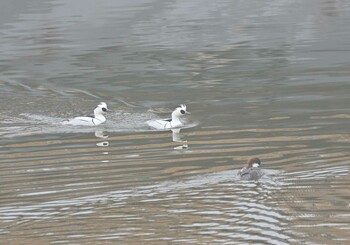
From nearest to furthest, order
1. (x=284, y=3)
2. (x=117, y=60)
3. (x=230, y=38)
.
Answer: (x=117, y=60)
(x=230, y=38)
(x=284, y=3)

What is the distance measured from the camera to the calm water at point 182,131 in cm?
1462

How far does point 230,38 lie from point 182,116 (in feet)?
43.8

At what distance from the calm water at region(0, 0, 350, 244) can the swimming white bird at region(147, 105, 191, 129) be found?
0.24 metres

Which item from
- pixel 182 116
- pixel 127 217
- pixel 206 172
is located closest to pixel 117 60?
pixel 182 116

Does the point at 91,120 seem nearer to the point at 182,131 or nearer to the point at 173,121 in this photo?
the point at 173,121

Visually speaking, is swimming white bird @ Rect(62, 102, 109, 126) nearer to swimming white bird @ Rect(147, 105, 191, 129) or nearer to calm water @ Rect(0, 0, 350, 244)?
calm water @ Rect(0, 0, 350, 244)

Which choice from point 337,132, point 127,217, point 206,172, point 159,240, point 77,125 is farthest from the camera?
point 77,125

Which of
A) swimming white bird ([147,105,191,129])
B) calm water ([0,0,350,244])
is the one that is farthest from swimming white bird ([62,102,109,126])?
swimming white bird ([147,105,191,129])

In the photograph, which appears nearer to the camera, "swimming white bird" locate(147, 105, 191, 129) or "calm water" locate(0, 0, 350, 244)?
"calm water" locate(0, 0, 350, 244)

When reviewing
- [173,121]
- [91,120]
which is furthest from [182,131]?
[91,120]

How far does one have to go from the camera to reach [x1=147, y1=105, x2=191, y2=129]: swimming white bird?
74.6ft

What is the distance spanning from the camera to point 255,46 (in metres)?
34.8

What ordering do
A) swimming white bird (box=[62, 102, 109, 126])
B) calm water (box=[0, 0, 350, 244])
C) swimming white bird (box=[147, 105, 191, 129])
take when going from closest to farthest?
calm water (box=[0, 0, 350, 244]), swimming white bird (box=[147, 105, 191, 129]), swimming white bird (box=[62, 102, 109, 126])

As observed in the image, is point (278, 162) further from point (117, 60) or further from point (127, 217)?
point (117, 60)
